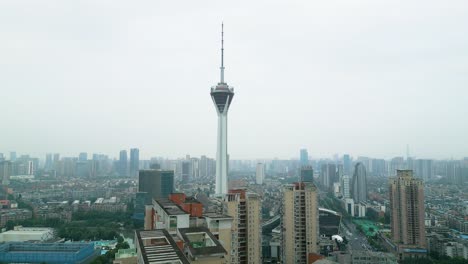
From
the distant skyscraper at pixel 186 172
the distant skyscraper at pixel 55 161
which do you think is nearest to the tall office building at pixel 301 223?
the distant skyscraper at pixel 186 172

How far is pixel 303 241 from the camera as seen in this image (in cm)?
794

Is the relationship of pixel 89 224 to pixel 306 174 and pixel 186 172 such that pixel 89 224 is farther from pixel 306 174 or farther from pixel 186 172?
pixel 186 172

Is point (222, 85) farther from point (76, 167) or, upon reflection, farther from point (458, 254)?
point (76, 167)

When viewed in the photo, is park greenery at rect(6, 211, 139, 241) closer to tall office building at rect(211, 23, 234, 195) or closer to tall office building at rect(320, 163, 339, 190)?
tall office building at rect(211, 23, 234, 195)

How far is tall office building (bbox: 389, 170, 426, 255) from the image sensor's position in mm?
10859

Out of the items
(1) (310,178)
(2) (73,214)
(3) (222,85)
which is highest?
(3) (222,85)

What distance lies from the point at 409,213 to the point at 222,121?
8137 mm

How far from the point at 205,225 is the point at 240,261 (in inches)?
77.9

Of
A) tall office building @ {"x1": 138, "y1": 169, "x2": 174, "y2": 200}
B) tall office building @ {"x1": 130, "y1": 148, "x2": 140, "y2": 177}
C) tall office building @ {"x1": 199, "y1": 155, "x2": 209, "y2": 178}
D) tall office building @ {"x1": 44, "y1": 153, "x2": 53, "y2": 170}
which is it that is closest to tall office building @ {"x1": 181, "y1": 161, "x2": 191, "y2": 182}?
tall office building @ {"x1": 199, "y1": 155, "x2": 209, "y2": 178}

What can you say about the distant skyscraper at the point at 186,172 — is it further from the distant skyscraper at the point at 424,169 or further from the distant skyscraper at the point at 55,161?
the distant skyscraper at the point at 424,169

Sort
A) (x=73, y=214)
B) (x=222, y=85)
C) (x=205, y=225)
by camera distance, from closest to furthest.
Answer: (x=205, y=225) → (x=222, y=85) → (x=73, y=214)

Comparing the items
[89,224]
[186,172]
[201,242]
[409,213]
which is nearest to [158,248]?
[201,242]

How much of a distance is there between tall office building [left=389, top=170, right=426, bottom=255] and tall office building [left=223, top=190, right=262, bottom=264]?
19.8ft

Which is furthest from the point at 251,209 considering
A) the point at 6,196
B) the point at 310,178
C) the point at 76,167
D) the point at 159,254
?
the point at 76,167
